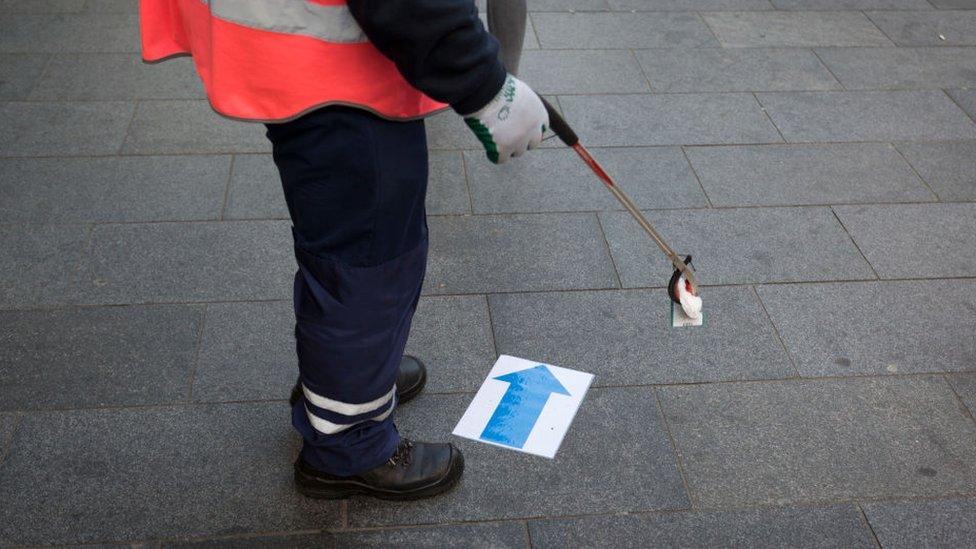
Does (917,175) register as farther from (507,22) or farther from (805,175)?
(507,22)

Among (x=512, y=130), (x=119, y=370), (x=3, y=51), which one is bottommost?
(x=3, y=51)

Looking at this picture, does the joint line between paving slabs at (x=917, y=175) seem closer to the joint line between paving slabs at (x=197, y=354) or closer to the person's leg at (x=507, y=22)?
the person's leg at (x=507, y=22)

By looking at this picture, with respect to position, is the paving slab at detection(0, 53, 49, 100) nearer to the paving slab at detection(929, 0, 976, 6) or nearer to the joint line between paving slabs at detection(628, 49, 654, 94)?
the joint line between paving slabs at detection(628, 49, 654, 94)

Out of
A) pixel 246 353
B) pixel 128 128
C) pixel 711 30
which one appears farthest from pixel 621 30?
pixel 246 353

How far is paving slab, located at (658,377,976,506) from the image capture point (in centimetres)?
268

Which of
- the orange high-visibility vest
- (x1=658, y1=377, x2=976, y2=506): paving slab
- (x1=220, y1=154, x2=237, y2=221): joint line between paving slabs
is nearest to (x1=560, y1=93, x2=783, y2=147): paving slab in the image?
(x1=220, y1=154, x2=237, y2=221): joint line between paving slabs

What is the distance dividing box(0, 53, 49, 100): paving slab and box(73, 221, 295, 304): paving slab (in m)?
1.29

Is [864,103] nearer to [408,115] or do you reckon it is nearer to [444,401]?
[444,401]

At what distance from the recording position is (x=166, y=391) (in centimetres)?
289

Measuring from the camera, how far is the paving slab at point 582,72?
4.71 meters

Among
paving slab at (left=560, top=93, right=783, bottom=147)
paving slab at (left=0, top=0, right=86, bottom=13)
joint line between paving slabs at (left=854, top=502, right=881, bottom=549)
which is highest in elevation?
joint line between paving slabs at (left=854, top=502, right=881, bottom=549)

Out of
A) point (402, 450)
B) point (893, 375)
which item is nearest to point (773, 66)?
point (893, 375)

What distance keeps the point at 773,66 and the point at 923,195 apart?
129cm

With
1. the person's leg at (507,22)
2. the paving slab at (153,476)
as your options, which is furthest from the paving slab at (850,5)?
the paving slab at (153,476)
